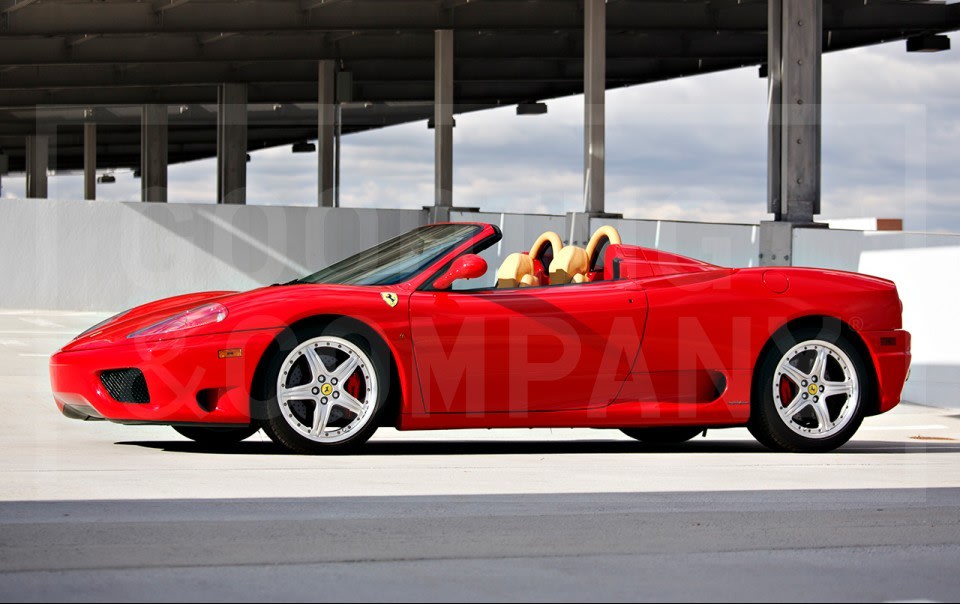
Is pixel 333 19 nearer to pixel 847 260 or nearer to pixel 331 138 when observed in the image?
pixel 331 138

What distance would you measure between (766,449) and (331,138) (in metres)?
24.4

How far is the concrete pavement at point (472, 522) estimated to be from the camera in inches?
158

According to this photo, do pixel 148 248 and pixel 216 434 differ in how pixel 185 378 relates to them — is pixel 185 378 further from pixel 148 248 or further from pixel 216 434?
pixel 148 248

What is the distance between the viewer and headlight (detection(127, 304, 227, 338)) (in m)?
6.84

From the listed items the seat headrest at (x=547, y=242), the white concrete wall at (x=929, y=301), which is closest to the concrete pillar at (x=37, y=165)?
A: the white concrete wall at (x=929, y=301)

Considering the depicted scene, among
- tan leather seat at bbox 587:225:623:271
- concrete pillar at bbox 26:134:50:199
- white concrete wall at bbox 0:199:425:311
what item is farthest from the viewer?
concrete pillar at bbox 26:134:50:199

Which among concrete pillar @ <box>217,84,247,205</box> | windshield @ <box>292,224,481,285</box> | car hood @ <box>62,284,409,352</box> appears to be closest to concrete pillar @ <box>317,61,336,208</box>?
concrete pillar @ <box>217,84,247,205</box>

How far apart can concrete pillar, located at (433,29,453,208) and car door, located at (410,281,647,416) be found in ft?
62.3

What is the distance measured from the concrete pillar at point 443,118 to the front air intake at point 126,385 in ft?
63.6

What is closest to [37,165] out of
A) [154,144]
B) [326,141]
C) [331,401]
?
[154,144]

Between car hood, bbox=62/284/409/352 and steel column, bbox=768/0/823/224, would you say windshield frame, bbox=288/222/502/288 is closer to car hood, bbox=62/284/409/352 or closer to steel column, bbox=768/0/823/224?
car hood, bbox=62/284/409/352

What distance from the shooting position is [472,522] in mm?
5051

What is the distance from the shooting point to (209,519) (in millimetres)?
4996

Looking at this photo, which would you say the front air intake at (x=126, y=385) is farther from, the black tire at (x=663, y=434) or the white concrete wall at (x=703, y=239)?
the white concrete wall at (x=703, y=239)
